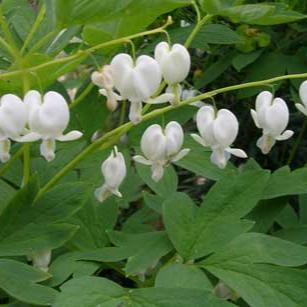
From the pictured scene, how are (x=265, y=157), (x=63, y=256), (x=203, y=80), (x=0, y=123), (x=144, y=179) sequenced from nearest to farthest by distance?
(x=0, y=123)
(x=63, y=256)
(x=144, y=179)
(x=203, y=80)
(x=265, y=157)

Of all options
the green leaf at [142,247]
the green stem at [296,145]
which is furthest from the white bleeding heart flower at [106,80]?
the green stem at [296,145]

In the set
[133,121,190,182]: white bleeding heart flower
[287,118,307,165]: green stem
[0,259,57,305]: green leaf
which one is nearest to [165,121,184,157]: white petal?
[133,121,190,182]: white bleeding heart flower

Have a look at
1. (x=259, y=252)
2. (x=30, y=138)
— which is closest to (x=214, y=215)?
(x=259, y=252)

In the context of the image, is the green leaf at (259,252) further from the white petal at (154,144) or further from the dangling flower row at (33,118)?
the dangling flower row at (33,118)

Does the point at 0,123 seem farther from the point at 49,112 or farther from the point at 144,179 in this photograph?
the point at 144,179

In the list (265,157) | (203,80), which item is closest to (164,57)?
(203,80)

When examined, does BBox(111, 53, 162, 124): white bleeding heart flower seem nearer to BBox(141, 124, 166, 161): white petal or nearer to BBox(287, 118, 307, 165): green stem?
BBox(141, 124, 166, 161): white petal
